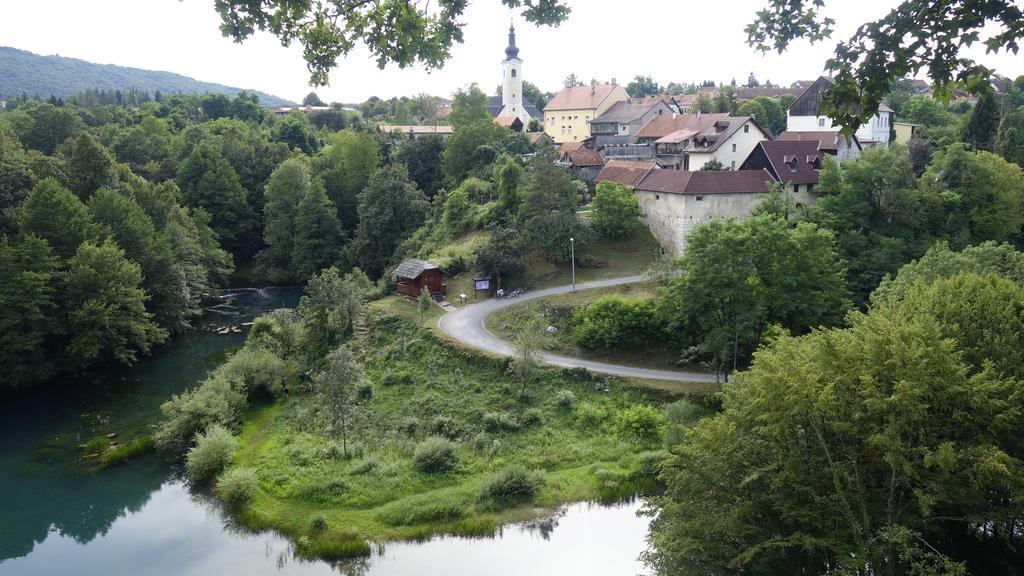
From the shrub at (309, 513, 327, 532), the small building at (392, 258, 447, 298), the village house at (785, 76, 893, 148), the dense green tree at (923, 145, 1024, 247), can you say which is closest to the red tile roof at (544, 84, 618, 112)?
the village house at (785, 76, 893, 148)

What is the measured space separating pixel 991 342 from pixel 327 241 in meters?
47.4

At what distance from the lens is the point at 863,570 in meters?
13.5

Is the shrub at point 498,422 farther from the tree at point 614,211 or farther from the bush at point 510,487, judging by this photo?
the tree at point 614,211

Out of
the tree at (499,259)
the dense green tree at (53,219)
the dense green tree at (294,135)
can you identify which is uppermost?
the dense green tree at (294,135)

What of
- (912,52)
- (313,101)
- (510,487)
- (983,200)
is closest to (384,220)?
(510,487)

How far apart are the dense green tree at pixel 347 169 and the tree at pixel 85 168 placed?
19.2 metres

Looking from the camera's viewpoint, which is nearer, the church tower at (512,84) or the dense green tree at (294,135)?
the dense green tree at (294,135)

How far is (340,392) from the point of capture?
26453mm

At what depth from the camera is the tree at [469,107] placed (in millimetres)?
70375

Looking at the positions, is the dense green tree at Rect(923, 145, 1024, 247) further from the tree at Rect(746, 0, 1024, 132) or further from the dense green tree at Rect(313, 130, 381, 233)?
the dense green tree at Rect(313, 130, 381, 233)

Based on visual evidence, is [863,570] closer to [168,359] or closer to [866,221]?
[866,221]

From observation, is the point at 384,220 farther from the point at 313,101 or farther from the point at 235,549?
the point at 313,101

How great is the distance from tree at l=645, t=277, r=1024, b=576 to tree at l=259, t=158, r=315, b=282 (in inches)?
1846

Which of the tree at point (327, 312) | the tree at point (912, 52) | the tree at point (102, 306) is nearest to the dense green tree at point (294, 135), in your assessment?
the tree at point (102, 306)
